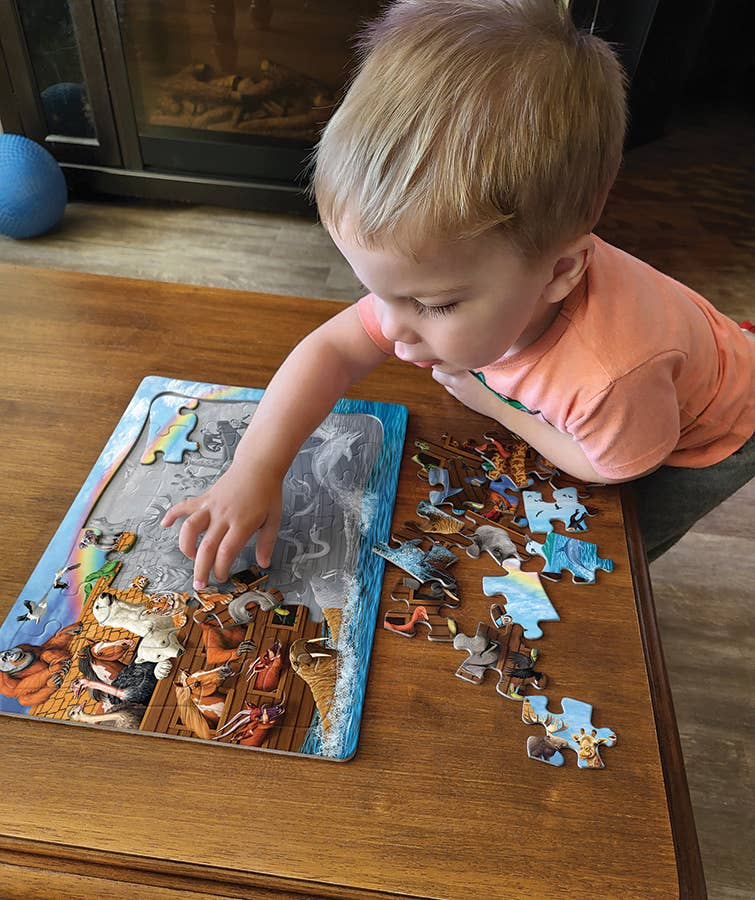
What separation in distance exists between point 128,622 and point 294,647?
0.43ft

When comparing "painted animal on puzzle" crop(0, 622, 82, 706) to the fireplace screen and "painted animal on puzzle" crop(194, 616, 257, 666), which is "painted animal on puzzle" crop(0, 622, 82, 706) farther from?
the fireplace screen

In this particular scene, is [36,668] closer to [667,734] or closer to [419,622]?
[419,622]

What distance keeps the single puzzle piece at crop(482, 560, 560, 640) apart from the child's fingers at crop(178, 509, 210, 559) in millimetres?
244

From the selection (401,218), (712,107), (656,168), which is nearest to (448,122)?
(401,218)

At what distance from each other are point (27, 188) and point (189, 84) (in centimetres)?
48

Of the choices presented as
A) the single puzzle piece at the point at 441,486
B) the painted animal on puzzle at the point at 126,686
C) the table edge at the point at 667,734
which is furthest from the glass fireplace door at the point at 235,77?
the painted animal on puzzle at the point at 126,686

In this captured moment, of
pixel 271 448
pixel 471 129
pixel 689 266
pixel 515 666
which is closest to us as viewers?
pixel 471 129

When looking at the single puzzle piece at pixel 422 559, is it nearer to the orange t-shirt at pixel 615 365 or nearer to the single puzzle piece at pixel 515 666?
the single puzzle piece at pixel 515 666

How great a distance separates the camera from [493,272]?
550 mm

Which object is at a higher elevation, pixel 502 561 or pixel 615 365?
pixel 615 365

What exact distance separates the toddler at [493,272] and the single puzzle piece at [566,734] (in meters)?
0.22

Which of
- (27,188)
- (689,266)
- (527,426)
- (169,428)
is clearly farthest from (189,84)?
(527,426)

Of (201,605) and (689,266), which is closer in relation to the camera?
(201,605)

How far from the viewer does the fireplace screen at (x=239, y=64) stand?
1872 mm
